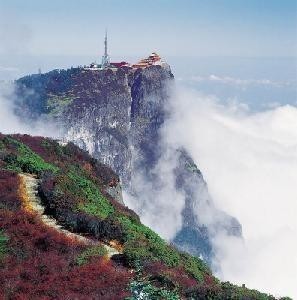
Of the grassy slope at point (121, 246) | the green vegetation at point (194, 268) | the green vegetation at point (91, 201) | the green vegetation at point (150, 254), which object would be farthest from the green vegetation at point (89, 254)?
the green vegetation at point (91, 201)

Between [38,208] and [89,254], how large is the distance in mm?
9629

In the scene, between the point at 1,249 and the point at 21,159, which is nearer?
the point at 1,249

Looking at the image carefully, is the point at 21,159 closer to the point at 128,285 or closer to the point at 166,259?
the point at 166,259

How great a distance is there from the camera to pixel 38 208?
38031 millimetres

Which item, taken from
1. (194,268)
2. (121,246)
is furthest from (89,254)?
(194,268)

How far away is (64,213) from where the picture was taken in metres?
36.6

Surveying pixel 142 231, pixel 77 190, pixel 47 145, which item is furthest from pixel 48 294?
pixel 47 145

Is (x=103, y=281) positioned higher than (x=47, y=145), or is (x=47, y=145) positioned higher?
(x=103, y=281)

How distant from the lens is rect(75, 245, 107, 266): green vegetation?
1109 inches

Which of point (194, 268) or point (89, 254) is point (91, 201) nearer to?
point (194, 268)

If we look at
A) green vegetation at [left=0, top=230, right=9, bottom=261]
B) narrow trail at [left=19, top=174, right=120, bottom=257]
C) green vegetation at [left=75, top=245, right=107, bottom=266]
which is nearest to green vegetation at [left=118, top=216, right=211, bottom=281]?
green vegetation at [left=75, top=245, right=107, bottom=266]

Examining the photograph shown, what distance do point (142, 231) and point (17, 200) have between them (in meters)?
8.46

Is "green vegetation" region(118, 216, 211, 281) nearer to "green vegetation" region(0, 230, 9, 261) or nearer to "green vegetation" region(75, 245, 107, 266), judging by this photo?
"green vegetation" region(75, 245, 107, 266)

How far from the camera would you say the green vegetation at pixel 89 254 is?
1109 inches
